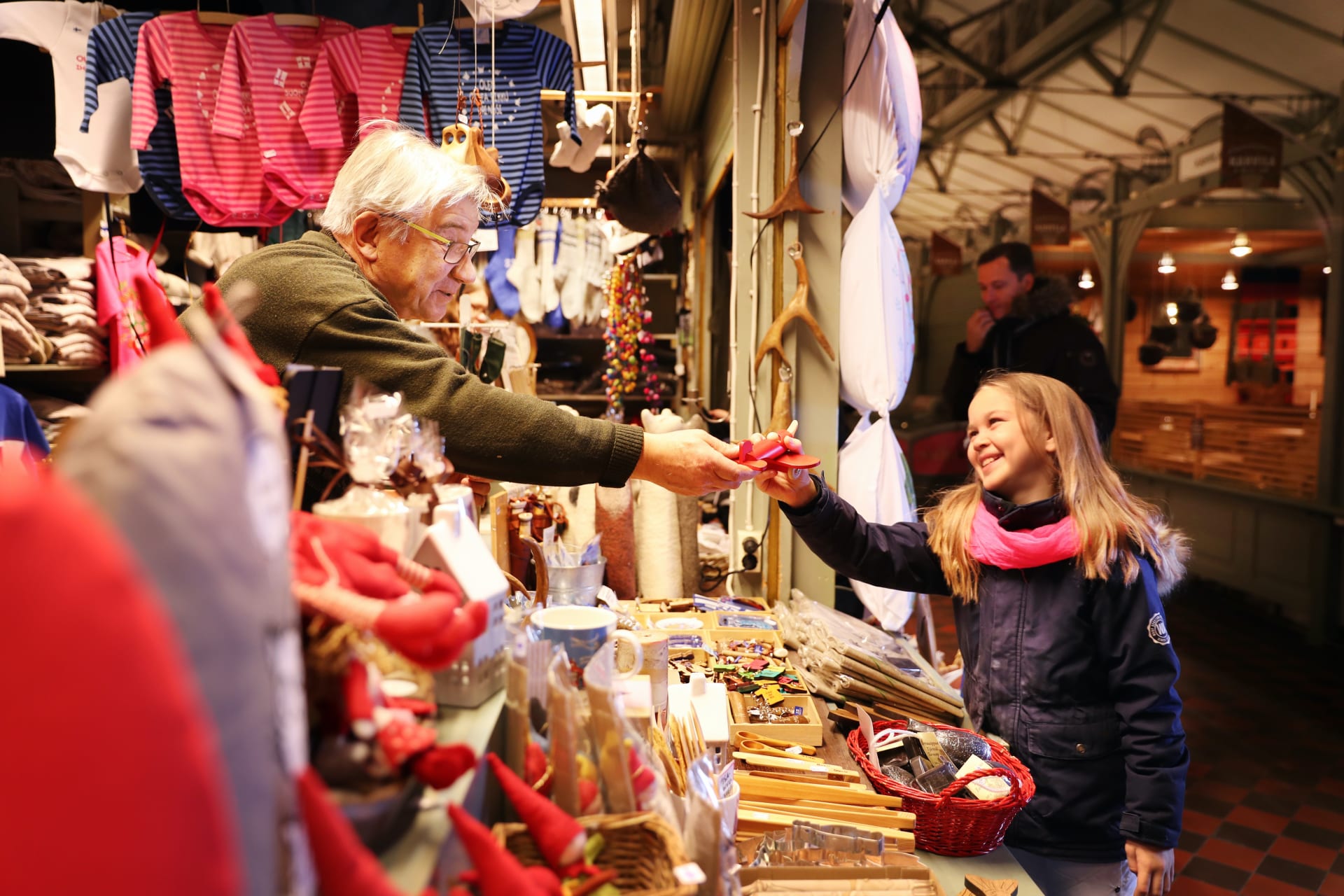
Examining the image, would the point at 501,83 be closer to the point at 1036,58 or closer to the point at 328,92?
the point at 328,92

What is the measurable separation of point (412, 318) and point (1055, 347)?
2760 mm

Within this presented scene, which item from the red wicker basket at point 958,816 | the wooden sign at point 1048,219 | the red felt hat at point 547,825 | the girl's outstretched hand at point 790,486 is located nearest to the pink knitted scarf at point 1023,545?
the girl's outstretched hand at point 790,486

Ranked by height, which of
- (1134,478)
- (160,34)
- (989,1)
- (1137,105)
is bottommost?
(1134,478)

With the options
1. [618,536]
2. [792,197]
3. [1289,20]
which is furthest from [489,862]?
[1289,20]

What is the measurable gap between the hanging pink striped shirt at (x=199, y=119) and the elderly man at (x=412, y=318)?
1.61 metres

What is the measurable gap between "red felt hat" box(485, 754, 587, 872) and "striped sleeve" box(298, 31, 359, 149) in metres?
2.78

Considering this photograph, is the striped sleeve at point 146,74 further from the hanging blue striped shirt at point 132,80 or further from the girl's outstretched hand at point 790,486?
the girl's outstretched hand at point 790,486

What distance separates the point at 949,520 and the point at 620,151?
4.46 meters

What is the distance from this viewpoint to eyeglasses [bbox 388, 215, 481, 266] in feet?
5.51

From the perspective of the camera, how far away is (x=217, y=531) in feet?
1.63

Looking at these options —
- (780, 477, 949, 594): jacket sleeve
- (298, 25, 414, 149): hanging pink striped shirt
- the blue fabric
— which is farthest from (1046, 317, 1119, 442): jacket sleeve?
Result: the blue fabric

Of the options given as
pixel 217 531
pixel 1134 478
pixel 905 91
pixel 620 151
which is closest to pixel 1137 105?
pixel 1134 478

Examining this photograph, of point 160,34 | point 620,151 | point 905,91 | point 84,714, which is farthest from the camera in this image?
point 620,151

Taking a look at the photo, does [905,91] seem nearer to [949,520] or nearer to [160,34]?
[949,520]
